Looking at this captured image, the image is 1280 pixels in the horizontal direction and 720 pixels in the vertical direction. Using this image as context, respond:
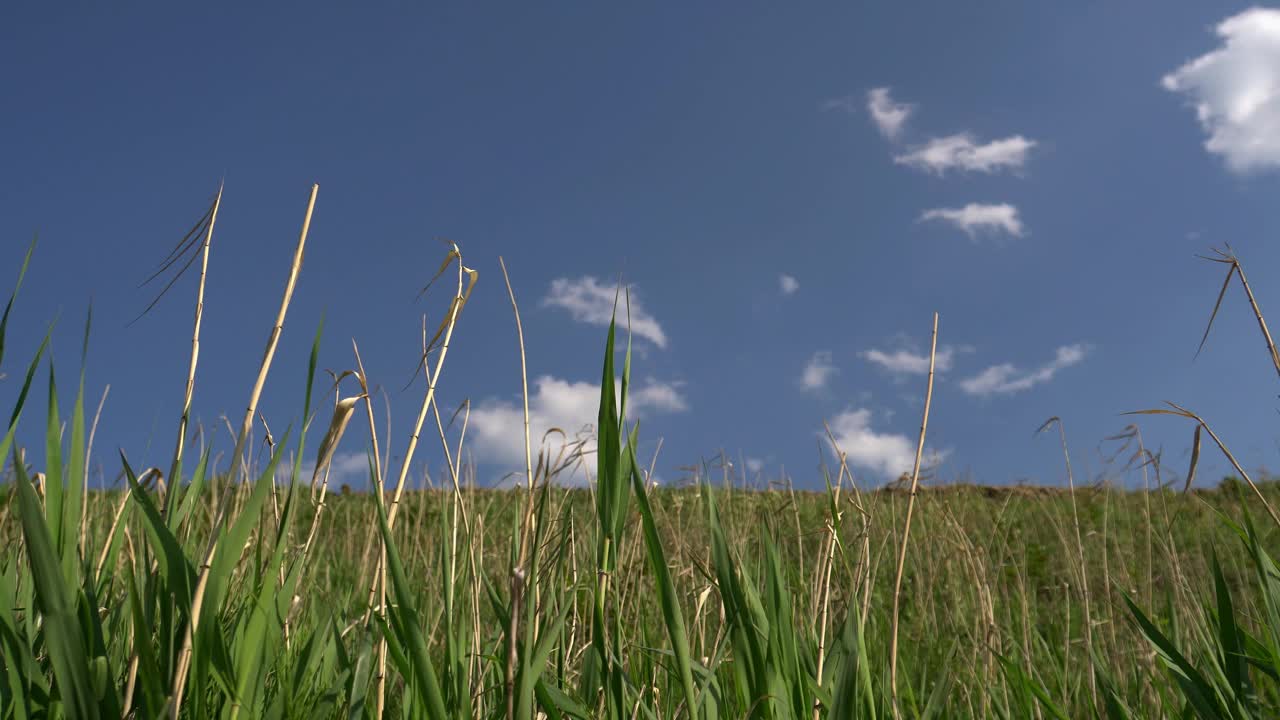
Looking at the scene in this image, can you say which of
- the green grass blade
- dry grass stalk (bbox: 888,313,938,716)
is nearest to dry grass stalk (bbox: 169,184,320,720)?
the green grass blade

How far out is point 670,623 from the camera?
3.28 feet

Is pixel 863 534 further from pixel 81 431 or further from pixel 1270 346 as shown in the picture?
pixel 81 431

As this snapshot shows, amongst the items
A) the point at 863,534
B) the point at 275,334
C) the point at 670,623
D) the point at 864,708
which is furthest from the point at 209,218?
the point at 864,708

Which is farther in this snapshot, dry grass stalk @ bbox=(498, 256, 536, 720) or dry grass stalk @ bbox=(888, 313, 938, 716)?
dry grass stalk @ bbox=(888, 313, 938, 716)

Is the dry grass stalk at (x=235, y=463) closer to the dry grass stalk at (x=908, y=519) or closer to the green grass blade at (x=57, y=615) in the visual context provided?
the green grass blade at (x=57, y=615)

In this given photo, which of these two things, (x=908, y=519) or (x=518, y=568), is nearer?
Result: (x=518, y=568)

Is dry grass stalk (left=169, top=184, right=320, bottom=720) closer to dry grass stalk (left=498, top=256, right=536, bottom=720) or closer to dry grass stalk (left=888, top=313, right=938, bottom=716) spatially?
dry grass stalk (left=498, top=256, right=536, bottom=720)

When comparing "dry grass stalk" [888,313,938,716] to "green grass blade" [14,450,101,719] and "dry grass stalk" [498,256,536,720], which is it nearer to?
"dry grass stalk" [498,256,536,720]

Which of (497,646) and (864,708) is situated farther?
(497,646)

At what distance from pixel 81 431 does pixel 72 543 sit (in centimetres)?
14

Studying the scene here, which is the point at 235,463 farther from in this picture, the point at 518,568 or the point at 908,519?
the point at 908,519

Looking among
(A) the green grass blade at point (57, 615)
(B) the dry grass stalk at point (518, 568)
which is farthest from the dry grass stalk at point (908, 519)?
(A) the green grass blade at point (57, 615)

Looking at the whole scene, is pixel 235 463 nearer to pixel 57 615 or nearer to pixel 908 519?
pixel 57 615

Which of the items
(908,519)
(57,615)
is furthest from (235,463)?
(908,519)
